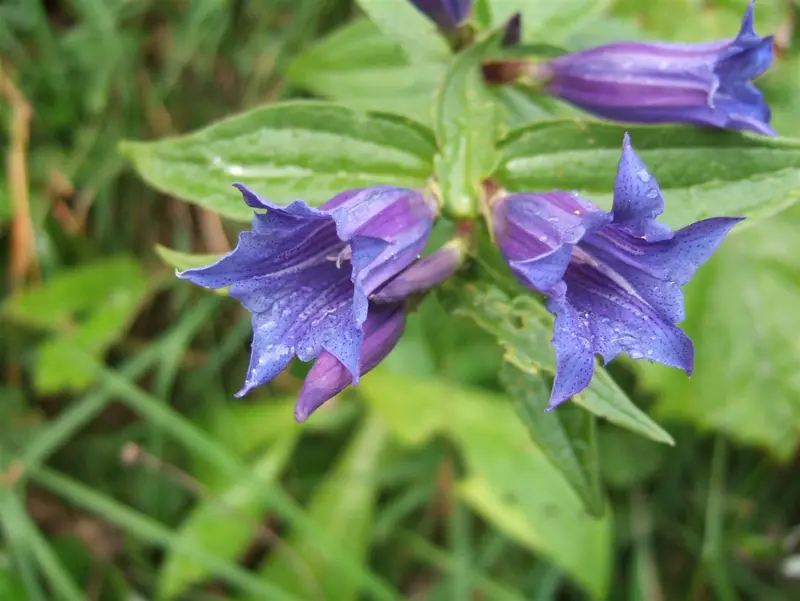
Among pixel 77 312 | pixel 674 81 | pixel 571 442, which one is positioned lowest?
pixel 77 312

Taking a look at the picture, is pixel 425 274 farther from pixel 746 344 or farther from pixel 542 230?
pixel 746 344

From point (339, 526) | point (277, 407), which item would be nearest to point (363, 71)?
point (277, 407)

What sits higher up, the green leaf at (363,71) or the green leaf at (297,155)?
the green leaf at (297,155)

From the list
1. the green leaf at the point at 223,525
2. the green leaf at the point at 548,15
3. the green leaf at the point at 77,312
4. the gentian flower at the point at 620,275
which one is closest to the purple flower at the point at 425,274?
the gentian flower at the point at 620,275

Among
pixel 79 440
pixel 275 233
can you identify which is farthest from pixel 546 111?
pixel 79 440

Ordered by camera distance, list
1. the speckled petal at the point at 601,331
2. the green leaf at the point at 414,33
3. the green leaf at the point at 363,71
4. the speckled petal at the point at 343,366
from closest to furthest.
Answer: the speckled petal at the point at 601,331 < the speckled petal at the point at 343,366 < the green leaf at the point at 414,33 < the green leaf at the point at 363,71

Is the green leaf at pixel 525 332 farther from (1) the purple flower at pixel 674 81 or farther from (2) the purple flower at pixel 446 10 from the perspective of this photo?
(2) the purple flower at pixel 446 10
